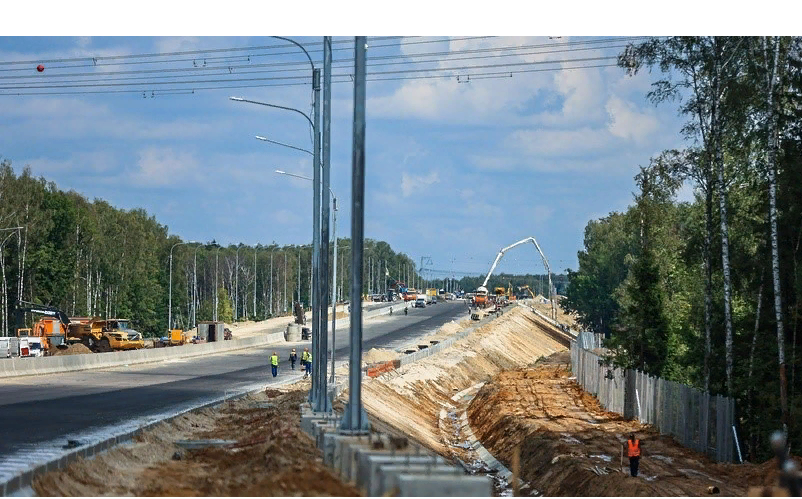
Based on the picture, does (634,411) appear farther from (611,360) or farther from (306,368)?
(306,368)

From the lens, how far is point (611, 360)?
190 feet

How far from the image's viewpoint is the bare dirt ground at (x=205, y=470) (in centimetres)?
1580

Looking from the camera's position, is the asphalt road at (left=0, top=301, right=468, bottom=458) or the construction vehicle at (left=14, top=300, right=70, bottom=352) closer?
the asphalt road at (left=0, top=301, right=468, bottom=458)

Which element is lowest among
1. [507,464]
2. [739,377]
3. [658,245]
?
[507,464]

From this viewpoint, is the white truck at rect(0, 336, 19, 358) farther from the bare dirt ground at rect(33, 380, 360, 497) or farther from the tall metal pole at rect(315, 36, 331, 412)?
the bare dirt ground at rect(33, 380, 360, 497)

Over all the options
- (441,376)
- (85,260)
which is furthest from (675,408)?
(85,260)

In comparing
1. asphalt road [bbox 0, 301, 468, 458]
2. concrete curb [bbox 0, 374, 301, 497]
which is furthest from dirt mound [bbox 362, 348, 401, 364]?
concrete curb [bbox 0, 374, 301, 497]

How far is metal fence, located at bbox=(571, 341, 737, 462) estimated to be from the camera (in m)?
38.4

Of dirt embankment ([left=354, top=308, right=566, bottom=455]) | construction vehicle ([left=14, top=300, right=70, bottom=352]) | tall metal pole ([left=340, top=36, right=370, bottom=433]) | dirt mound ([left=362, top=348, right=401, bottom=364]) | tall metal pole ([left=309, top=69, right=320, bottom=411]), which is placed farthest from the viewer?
construction vehicle ([left=14, top=300, right=70, bottom=352])

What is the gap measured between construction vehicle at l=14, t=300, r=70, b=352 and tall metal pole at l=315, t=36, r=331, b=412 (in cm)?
4658

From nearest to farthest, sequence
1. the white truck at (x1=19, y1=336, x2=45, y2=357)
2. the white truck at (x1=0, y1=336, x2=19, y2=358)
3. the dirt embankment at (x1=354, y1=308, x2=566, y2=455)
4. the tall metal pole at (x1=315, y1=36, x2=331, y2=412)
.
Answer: the tall metal pole at (x1=315, y1=36, x2=331, y2=412) < the dirt embankment at (x1=354, y1=308, x2=566, y2=455) < the white truck at (x1=0, y1=336, x2=19, y2=358) < the white truck at (x1=19, y1=336, x2=45, y2=357)

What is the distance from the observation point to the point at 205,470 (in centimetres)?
2030
